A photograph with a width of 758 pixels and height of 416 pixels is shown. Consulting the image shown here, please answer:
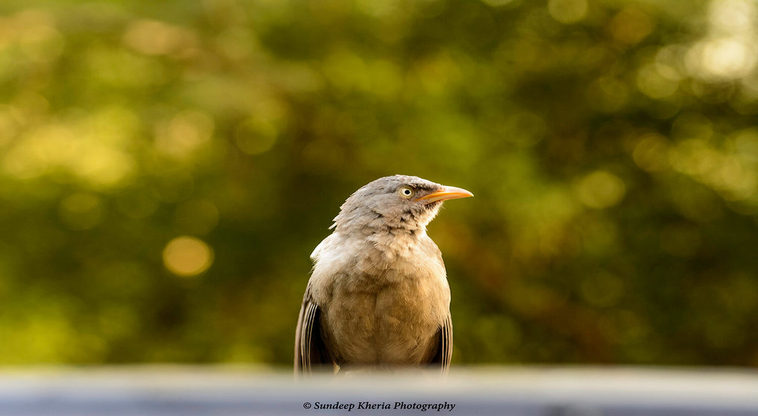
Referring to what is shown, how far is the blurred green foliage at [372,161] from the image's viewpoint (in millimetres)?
2996

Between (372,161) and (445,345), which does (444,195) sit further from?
(372,161)

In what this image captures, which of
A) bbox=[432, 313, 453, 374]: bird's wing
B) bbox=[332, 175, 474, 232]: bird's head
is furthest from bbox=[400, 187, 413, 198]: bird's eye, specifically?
bbox=[432, 313, 453, 374]: bird's wing

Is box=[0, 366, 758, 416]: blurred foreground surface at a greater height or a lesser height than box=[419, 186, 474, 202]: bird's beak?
lesser

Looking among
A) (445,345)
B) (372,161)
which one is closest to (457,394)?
(445,345)

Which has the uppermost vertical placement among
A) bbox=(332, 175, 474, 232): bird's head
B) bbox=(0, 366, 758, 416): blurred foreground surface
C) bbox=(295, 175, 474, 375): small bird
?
bbox=(332, 175, 474, 232): bird's head

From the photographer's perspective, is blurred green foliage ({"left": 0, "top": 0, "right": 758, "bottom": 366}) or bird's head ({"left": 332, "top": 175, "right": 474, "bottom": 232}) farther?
blurred green foliage ({"left": 0, "top": 0, "right": 758, "bottom": 366})

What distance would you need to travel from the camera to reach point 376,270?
1229mm

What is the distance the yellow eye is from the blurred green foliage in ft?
2.72

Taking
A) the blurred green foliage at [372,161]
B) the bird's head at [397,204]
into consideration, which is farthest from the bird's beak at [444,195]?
the blurred green foliage at [372,161]

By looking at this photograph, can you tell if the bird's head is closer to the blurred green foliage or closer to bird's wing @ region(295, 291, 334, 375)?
bird's wing @ region(295, 291, 334, 375)

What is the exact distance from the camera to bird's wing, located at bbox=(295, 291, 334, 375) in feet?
4.31

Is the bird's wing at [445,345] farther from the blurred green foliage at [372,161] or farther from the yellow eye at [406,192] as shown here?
the blurred green foliage at [372,161]

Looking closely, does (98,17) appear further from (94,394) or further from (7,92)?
(94,394)

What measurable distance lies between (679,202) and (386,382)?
3904 mm
